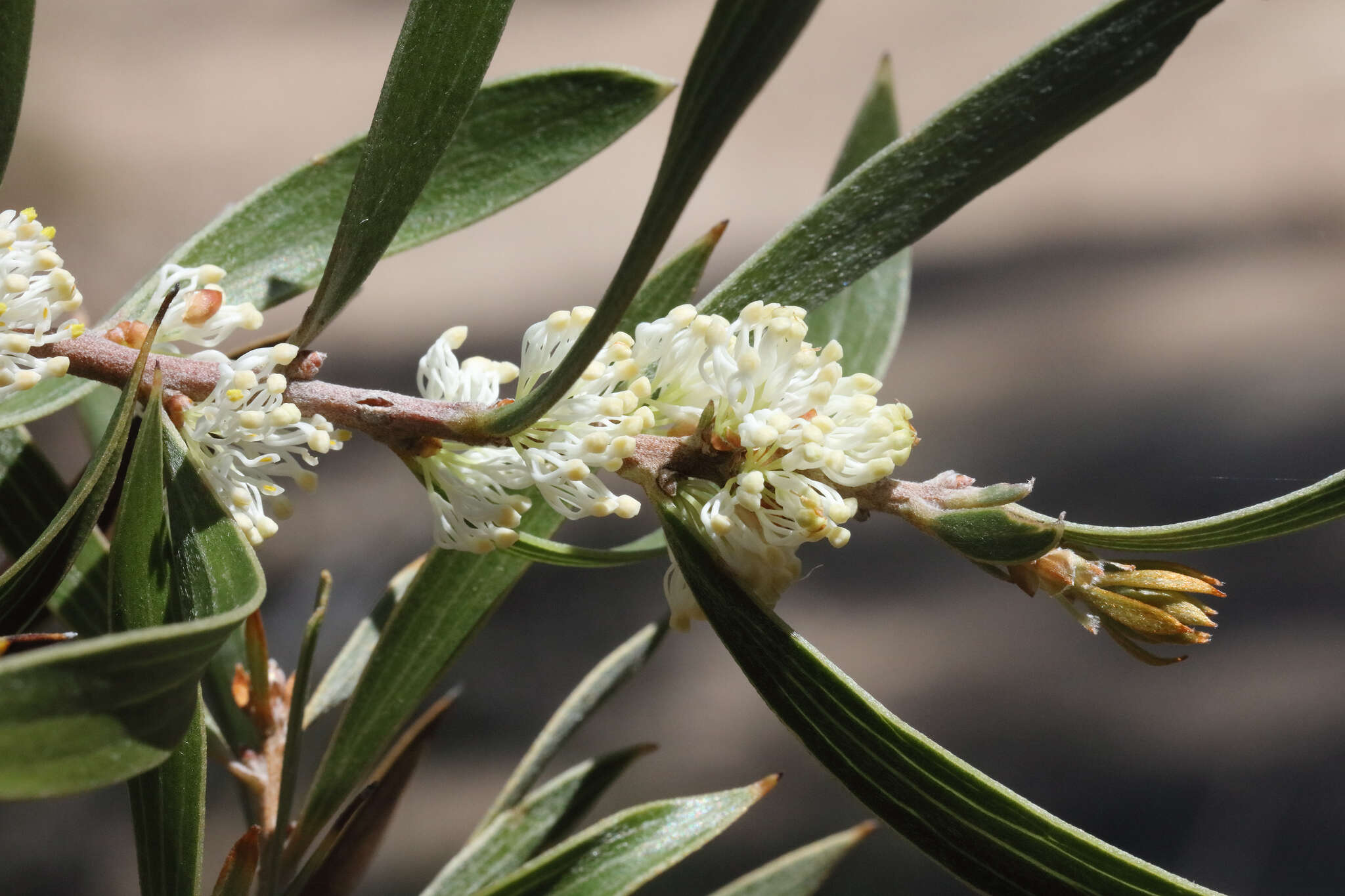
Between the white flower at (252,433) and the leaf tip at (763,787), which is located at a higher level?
the white flower at (252,433)

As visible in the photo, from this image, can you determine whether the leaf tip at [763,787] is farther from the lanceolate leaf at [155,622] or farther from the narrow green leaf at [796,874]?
the lanceolate leaf at [155,622]

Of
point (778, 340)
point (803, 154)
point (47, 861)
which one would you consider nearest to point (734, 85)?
point (778, 340)

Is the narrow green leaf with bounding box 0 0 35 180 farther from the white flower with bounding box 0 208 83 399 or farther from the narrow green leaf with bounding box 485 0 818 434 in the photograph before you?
the narrow green leaf with bounding box 485 0 818 434

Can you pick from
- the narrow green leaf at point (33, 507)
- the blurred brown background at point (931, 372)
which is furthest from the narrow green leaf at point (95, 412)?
the blurred brown background at point (931, 372)

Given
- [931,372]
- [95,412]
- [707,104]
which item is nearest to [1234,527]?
[707,104]

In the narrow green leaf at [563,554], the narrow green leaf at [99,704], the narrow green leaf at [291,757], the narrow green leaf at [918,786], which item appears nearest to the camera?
the narrow green leaf at [99,704]

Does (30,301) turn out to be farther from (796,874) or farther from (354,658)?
(796,874)
